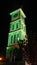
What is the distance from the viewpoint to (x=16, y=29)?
49.6 m

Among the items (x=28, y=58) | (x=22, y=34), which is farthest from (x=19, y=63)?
(x=22, y=34)

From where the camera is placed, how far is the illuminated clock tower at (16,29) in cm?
4772

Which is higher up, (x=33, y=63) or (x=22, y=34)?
(x=22, y=34)

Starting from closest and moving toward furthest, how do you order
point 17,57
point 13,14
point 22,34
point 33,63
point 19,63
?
1. point 33,63
2. point 19,63
3. point 17,57
4. point 22,34
5. point 13,14

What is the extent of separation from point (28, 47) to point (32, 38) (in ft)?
4.61

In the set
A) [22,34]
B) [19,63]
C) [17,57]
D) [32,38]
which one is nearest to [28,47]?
[32,38]

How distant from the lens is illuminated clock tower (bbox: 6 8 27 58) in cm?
4772

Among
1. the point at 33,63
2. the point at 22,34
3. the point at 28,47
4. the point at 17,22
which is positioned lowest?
the point at 33,63

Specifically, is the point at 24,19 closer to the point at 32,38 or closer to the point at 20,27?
the point at 20,27

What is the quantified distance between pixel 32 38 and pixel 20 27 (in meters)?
19.1

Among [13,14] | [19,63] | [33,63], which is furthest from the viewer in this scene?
[13,14]

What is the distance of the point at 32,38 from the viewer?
98.0 ft

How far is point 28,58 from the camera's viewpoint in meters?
29.2

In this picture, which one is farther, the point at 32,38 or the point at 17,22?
the point at 17,22
